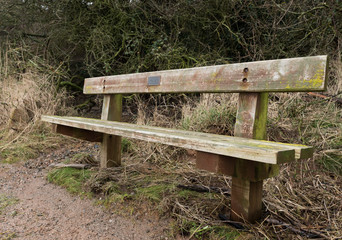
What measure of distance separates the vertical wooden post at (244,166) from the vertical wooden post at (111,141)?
145cm

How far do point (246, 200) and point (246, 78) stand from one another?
0.71 m

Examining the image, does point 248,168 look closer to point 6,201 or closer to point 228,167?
point 228,167

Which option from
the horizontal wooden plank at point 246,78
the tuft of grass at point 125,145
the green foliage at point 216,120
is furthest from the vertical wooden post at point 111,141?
the green foliage at point 216,120

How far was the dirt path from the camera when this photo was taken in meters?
1.67

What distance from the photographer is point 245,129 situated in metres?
1.58

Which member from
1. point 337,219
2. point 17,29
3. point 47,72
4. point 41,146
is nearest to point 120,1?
point 47,72

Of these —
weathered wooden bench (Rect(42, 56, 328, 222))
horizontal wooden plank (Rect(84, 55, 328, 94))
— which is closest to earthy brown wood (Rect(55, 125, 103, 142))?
weathered wooden bench (Rect(42, 56, 328, 222))

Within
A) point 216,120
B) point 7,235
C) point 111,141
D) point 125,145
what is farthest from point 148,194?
point 125,145

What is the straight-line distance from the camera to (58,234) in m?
1.68

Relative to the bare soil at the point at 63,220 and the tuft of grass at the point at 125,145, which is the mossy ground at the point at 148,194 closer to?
the bare soil at the point at 63,220

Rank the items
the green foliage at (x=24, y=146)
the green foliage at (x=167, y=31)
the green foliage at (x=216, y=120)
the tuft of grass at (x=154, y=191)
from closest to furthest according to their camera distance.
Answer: the tuft of grass at (x=154, y=191) → the green foliage at (x=216, y=120) → the green foliage at (x=24, y=146) → the green foliage at (x=167, y=31)

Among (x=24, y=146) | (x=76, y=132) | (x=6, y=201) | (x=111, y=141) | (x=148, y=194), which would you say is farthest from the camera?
(x=24, y=146)

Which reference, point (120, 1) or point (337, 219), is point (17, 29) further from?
point (337, 219)

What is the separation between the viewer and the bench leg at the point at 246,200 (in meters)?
1.56
